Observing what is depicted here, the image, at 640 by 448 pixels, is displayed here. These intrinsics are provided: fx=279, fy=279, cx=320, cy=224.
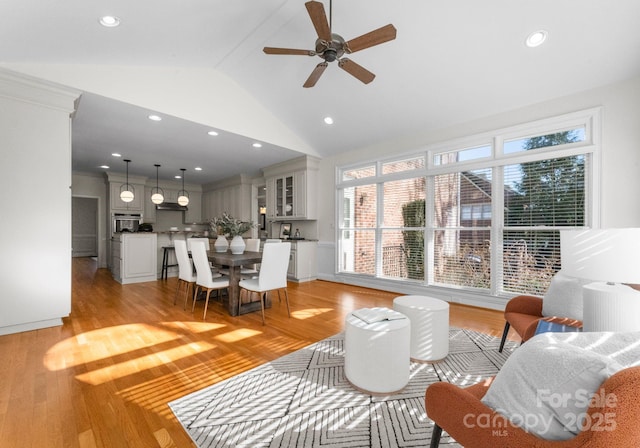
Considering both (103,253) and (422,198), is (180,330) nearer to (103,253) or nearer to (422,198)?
(422,198)

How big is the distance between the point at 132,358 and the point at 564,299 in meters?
3.64

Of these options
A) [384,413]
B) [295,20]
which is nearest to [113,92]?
[295,20]

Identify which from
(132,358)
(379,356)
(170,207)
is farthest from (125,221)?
(379,356)

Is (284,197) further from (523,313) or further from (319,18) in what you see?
(523,313)

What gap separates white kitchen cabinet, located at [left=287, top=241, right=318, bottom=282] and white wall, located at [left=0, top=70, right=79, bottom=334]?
11.9 feet

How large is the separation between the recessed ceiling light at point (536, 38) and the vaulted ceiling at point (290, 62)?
0.05m

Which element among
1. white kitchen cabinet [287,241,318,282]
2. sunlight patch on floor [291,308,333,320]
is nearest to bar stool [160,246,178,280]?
white kitchen cabinet [287,241,318,282]

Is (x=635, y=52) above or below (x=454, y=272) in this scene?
above

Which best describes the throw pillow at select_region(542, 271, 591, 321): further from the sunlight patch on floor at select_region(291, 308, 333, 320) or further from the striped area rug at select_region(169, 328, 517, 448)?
the sunlight patch on floor at select_region(291, 308, 333, 320)

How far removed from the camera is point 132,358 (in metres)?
2.43

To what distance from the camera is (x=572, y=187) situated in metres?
3.44

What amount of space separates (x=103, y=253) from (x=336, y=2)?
28.2 feet

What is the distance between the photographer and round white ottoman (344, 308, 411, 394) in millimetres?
1883

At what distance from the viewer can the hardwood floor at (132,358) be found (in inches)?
62.5
